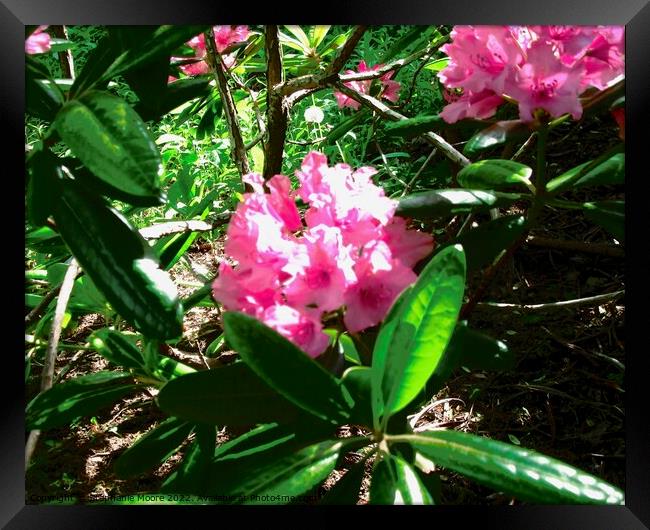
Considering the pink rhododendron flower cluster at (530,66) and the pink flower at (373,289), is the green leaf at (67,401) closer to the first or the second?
the pink flower at (373,289)

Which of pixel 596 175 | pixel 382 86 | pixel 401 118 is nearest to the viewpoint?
pixel 596 175

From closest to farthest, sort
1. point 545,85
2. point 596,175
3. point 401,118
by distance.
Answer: point 545,85 < point 596,175 < point 401,118

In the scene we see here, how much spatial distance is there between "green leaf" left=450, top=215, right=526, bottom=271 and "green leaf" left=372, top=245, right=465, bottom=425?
0.23 m

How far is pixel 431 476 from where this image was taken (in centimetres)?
88

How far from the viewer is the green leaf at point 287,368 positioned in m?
0.72

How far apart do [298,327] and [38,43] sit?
60cm

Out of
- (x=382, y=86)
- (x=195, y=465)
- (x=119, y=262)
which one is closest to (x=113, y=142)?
(x=119, y=262)

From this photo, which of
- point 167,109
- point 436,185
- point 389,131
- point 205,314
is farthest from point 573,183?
point 205,314

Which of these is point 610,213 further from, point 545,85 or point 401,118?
point 401,118

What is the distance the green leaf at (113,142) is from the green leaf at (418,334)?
303mm

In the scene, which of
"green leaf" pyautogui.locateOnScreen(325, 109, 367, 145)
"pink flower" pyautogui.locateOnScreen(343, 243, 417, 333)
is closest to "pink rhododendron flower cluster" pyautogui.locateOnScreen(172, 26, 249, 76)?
"green leaf" pyautogui.locateOnScreen(325, 109, 367, 145)

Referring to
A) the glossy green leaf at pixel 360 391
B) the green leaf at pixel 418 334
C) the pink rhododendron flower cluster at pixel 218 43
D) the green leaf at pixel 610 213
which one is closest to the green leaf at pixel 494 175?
the green leaf at pixel 610 213

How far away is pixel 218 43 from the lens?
122cm

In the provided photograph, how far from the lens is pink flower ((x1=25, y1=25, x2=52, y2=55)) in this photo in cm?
96
